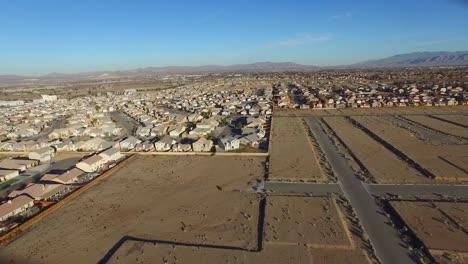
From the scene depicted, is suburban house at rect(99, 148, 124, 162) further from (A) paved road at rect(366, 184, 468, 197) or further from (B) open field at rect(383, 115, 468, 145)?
(B) open field at rect(383, 115, 468, 145)

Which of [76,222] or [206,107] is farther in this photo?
[206,107]

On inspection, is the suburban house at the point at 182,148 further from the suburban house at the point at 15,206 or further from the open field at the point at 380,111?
the open field at the point at 380,111

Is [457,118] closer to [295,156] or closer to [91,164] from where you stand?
[295,156]

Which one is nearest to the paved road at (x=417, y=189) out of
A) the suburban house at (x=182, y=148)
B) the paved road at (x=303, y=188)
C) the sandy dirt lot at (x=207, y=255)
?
the paved road at (x=303, y=188)

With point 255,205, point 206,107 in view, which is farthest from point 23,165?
point 206,107

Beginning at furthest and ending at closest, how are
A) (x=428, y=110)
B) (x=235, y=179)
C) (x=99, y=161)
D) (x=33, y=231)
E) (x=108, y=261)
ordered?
(x=428, y=110), (x=99, y=161), (x=235, y=179), (x=33, y=231), (x=108, y=261)

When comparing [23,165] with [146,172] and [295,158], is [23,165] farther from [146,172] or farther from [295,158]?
[295,158]
